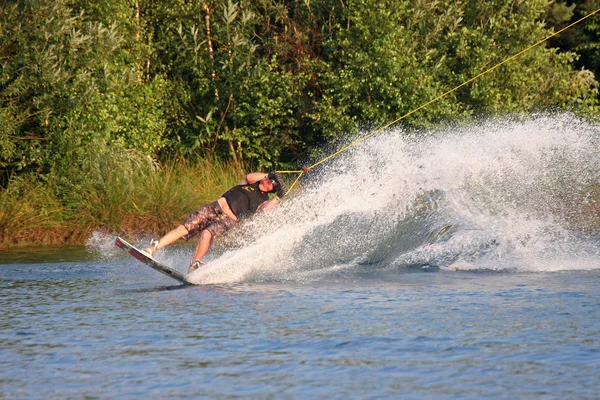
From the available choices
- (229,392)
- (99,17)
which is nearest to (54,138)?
(99,17)

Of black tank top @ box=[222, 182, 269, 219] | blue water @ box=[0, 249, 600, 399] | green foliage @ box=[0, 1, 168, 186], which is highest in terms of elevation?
green foliage @ box=[0, 1, 168, 186]

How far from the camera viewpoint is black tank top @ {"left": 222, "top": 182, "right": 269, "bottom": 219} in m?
A: 12.1

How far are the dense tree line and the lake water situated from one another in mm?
3578

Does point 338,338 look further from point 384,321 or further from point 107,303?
point 107,303

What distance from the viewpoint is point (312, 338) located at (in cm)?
779

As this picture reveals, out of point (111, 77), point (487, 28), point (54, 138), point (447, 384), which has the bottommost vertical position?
point (447, 384)

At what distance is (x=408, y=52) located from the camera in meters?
20.1

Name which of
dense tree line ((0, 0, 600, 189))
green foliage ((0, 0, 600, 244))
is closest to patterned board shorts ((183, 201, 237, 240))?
green foliage ((0, 0, 600, 244))

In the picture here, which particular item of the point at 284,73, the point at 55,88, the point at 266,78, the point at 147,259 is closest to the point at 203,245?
the point at 147,259

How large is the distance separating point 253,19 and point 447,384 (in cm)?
1588

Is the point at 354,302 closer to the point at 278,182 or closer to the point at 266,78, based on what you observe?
the point at 278,182

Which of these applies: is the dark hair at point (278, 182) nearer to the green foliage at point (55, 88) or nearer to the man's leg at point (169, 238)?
the man's leg at point (169, 238)

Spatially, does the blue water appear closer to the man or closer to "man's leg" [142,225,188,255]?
"man's leg" [142,225,188,255]

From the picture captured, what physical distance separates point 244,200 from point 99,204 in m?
5.73
